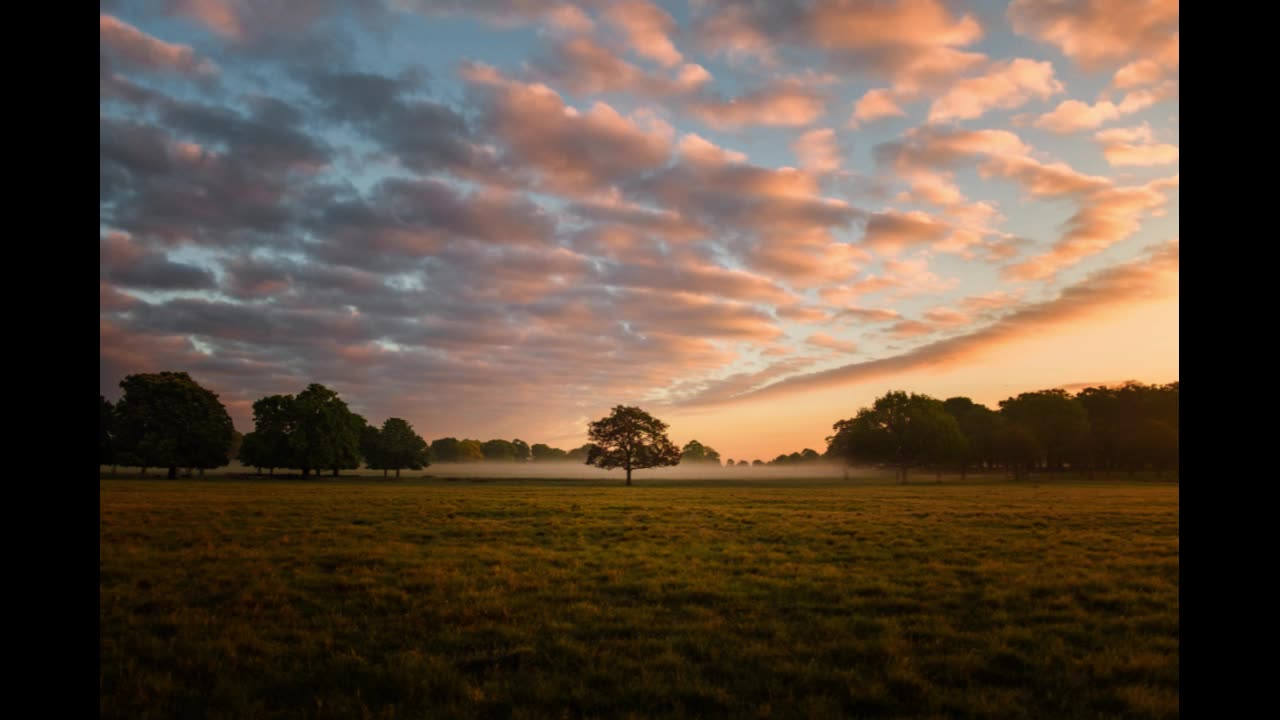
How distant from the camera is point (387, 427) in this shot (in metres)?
119

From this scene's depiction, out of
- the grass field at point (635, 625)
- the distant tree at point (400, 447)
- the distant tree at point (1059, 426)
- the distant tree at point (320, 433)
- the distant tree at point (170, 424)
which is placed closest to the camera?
the grass field at point (635, 625)

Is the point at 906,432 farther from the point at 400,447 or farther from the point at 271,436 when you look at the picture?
the point at 271,436

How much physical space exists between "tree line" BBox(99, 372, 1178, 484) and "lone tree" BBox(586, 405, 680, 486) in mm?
148

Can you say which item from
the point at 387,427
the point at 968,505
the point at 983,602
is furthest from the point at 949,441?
the point at 387,427

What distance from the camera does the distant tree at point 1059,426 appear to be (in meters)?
111

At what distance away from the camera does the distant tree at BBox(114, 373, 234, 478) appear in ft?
275

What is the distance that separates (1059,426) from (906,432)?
38.7 meters

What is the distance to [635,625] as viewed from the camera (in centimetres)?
1188

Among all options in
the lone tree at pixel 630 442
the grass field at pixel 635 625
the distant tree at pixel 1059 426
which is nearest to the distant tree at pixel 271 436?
the lone tree at pixel 630 442

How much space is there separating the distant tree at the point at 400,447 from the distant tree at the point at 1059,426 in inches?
4188

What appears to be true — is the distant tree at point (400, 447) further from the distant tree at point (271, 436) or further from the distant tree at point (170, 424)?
the distant tree at point (170, 424)

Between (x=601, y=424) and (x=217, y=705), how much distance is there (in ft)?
287
